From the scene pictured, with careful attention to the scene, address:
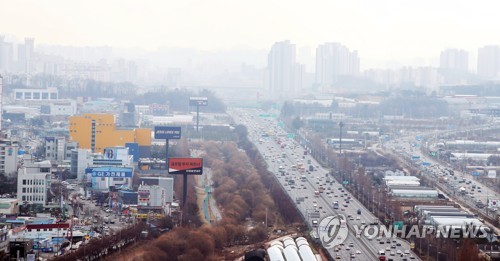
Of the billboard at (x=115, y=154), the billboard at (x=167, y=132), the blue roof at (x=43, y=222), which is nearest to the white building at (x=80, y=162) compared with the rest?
the billboard at (x=115, y=154)

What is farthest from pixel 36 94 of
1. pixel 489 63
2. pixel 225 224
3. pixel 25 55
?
pixel 489 63

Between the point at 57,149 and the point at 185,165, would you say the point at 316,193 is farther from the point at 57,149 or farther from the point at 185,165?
the point at 57,149

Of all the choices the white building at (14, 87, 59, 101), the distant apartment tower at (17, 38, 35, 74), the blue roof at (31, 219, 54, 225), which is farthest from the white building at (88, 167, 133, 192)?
the distant apartment tower at (17, 38, 35, 74)

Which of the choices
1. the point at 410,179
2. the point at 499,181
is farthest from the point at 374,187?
the point at 499,181

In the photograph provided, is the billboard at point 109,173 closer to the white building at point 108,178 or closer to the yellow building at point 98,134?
the white building at point 108,178

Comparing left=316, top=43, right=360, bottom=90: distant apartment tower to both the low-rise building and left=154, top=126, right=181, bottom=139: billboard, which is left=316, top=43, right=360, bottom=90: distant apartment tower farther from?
the low-rise building
